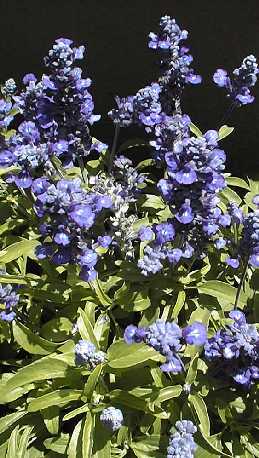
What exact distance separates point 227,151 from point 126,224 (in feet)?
7.04

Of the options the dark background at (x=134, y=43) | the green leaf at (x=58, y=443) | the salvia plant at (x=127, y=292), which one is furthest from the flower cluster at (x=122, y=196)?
the dark background at (x=134, y=43)

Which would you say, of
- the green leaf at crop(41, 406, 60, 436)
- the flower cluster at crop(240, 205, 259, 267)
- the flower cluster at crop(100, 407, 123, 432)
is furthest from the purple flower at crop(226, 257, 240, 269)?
the green leaf at crop(41, 406, 60, 436)

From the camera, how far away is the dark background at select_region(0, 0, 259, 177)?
5531 millimetres

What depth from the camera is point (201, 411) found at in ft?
12.0

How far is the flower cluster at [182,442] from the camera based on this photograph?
3352mm

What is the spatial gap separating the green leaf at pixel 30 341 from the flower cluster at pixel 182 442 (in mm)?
895

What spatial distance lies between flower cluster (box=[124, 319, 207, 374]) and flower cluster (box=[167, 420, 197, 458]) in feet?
0.86

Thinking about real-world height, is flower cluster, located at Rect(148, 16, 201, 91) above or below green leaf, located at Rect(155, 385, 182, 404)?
above

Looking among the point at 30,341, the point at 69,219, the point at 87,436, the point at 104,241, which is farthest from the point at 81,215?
the point at 87,436

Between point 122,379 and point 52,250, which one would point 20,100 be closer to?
point 52,250

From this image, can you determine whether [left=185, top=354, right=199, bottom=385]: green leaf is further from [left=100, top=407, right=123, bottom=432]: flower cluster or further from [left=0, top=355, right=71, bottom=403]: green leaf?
[left=0, top=355, right=71, bottom=403]: green leaf

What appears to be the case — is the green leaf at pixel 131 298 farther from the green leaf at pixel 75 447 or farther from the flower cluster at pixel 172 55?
the flower cluster at pixel 172 55

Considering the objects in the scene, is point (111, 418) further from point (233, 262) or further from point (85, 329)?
point (233, 262)

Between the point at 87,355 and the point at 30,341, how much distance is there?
629 millimetres
